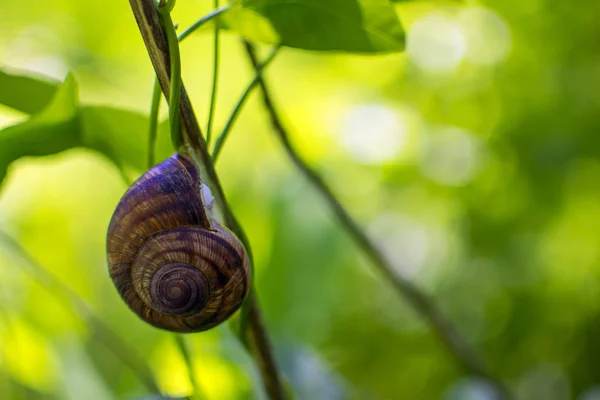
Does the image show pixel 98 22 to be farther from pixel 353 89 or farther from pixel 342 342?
pixel 342 342

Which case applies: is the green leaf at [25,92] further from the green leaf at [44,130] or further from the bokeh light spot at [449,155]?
the bokeh light spot at [449,155]

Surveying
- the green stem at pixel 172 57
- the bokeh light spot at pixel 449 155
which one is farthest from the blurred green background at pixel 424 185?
the green stem at pixel 172 57

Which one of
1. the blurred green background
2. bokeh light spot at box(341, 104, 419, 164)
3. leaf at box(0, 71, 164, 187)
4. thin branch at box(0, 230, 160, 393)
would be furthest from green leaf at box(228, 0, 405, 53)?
bokeh light spot at box(341, 104, 419, 164)

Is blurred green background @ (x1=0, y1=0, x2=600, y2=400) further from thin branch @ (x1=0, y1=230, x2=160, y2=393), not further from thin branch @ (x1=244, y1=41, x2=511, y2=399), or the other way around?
thin branch @ (x1=244, y1=41, x2=511, y2=399)

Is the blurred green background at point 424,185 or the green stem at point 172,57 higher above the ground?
the green stem at point 172,57

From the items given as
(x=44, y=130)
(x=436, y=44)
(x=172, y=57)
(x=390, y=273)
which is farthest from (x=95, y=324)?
(x=436, y=44)

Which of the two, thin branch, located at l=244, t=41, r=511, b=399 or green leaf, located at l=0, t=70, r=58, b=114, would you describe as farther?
thin branch, located at l=244, t=41, r=511, b=399

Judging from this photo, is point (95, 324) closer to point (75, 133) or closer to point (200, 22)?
point (75, 133)
